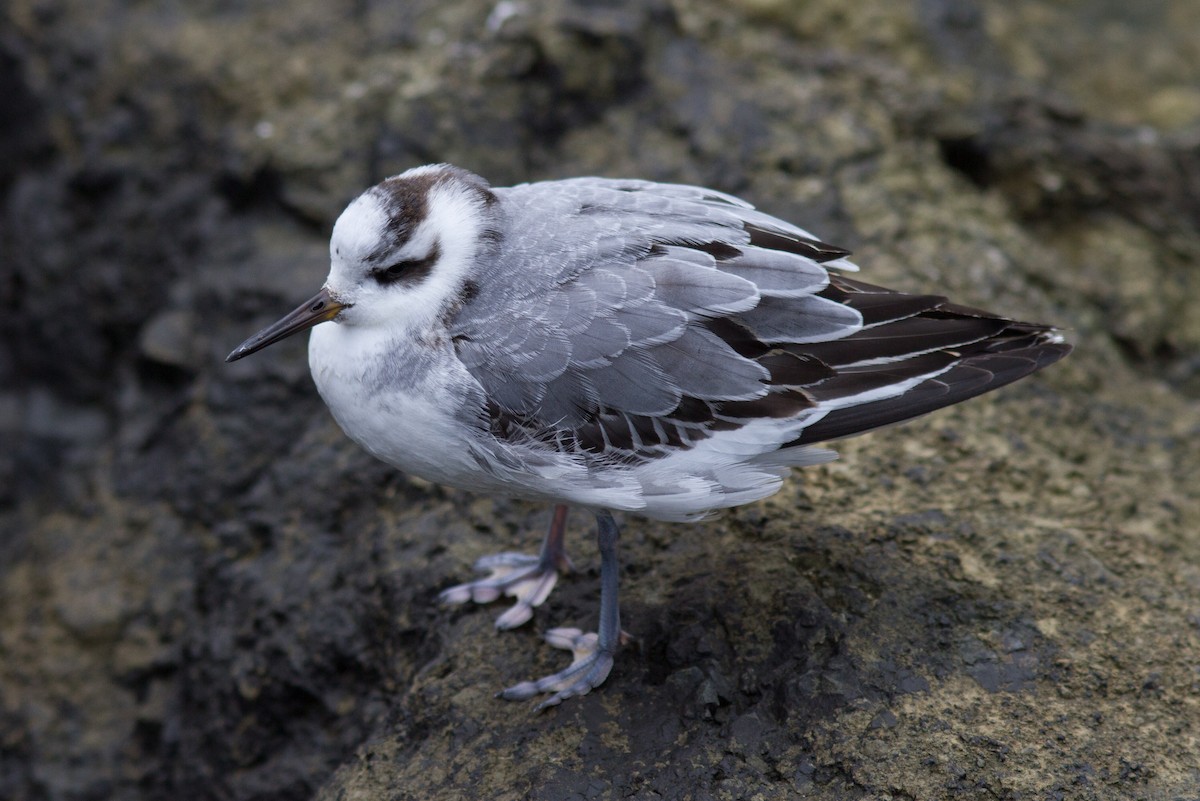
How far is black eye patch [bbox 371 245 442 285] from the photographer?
4.23 m

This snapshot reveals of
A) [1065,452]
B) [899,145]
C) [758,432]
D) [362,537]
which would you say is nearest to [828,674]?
[758,432]

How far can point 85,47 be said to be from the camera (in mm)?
7754

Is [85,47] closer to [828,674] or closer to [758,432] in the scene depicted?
[758,432]

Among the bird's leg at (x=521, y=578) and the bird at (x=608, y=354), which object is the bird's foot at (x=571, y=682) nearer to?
the bird at (x=608, y=354)

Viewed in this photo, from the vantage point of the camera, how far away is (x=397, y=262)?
13.8ft

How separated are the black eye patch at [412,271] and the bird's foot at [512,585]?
137 cm

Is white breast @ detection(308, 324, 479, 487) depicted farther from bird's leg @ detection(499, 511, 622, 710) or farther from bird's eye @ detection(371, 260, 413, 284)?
bird's leg @ detection(499, 511, 622, 710)

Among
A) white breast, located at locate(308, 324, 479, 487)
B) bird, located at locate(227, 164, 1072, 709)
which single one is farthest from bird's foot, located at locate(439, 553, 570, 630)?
white breast, located at locate(308, 324, 479, 487)

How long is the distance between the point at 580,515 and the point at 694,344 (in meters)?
1.51

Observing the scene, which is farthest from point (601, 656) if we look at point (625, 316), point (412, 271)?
point (412, 271)

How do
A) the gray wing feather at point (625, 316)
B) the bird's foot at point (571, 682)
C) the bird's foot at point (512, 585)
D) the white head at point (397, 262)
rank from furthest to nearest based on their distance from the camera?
the bird's foot at point (512, 585), the bird's foot at point (571, 682), the white head at point (397, 262), the gray wing feather at point (625, 316)

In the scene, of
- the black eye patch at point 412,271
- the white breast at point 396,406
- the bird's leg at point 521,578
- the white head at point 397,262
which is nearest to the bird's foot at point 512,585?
the bird's leg at point 521,578

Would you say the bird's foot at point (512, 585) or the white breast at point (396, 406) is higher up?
the white breast at point (396, 406)

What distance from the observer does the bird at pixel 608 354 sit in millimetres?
4031
